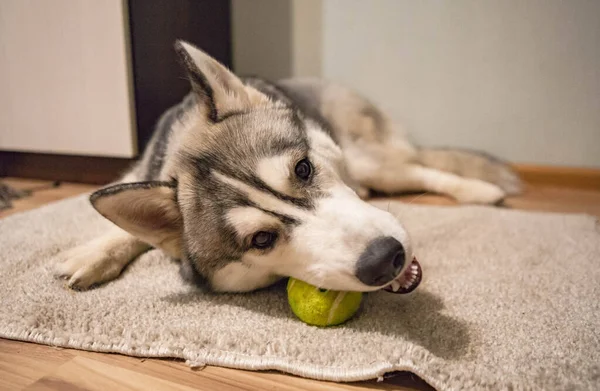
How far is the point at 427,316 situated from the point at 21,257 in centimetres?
150

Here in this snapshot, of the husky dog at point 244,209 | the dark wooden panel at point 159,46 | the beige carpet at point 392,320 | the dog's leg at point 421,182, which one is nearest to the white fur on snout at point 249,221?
the husky dog at point 244,209

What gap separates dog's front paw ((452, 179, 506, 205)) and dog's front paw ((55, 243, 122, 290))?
5.77ft

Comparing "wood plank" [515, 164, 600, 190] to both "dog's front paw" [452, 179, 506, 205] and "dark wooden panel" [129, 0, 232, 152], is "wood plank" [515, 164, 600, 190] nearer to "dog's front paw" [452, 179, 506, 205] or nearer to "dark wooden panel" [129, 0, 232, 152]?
"dog's front paw" [452, 179, 506, 205]

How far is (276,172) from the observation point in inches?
49.0

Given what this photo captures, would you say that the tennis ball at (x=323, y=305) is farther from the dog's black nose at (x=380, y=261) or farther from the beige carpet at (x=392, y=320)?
the dog's black nose at (x=380, y=261)

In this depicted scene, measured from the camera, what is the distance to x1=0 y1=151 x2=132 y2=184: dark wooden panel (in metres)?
3.00

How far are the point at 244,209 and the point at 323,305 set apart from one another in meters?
0.34

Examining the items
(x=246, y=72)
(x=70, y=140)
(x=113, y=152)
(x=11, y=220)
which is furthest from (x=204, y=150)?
(x=246, y=72)

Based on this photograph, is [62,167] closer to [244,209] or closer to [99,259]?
[99,259]

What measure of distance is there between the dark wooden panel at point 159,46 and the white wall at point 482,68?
0.90 m

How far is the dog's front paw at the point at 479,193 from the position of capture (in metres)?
2.36

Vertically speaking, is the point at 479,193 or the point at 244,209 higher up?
the point at 244,209

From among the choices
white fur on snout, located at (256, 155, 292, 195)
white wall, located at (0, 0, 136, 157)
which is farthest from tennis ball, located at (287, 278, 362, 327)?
white wall, located at (0, 0, 136, 157)

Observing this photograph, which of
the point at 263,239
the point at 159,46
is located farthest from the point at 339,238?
the point at 159,46
